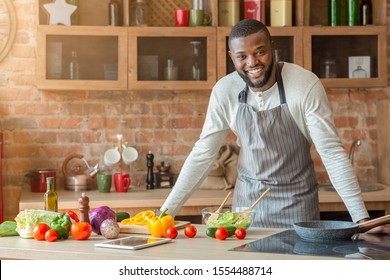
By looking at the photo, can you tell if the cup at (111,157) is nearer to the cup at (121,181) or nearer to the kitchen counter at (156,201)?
the cup at (121,181)

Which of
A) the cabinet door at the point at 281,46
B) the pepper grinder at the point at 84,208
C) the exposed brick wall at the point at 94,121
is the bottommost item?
the pepper grinder at the point at 84,208

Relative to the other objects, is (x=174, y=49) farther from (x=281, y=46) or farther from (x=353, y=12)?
(x=353, y=12)

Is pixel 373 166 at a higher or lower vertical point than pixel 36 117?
lower

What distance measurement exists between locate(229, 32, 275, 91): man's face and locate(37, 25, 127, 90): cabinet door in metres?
1.66

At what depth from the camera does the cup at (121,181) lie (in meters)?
4.80

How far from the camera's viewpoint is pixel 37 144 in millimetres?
5012

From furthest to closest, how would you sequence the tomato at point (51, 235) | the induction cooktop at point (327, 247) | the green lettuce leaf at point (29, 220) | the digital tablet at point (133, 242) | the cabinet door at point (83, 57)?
the cabinet door at point (83, 57) < the green lettuce leaf at point (29, 220) < the tomato at point (51, 235) < the digital tablet at point (133, 242) < the induction cooktop at point (327, 247)

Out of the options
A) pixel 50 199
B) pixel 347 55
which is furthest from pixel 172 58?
pixel 50 199

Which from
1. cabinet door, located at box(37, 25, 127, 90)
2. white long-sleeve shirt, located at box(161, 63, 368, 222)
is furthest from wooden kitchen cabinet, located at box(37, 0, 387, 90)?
white long-sleeve shirt, located at box(161, 63, 368, 222)

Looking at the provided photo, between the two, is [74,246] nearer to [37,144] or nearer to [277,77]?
[277,77]

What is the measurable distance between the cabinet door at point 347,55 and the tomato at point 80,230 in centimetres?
253

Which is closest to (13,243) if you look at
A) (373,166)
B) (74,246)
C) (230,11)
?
(74,246)

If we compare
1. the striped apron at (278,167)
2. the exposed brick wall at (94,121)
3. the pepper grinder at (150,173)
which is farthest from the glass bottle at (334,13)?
the striped apron at (278,167)

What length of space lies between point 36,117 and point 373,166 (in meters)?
2.49
